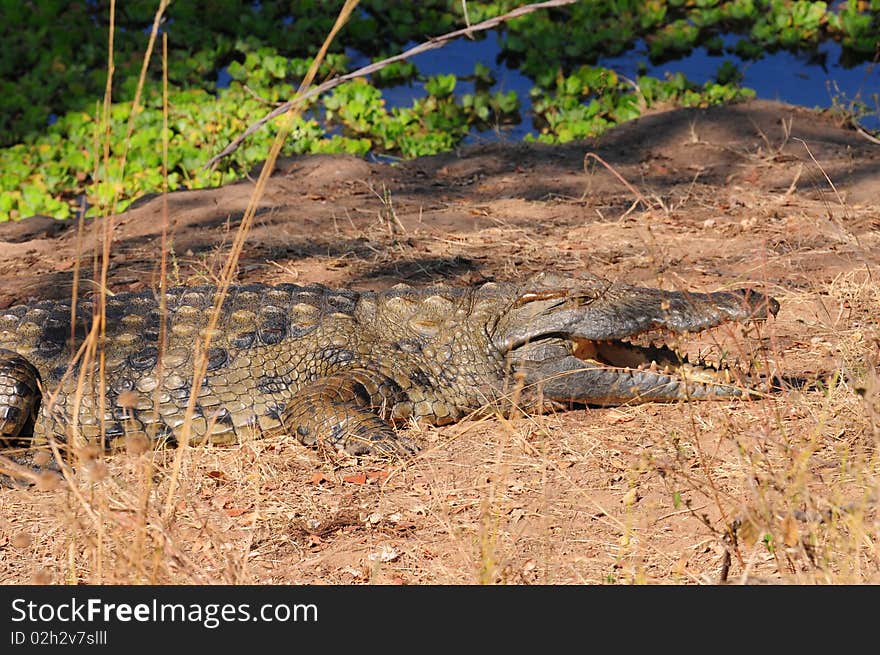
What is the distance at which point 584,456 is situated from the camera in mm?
4410

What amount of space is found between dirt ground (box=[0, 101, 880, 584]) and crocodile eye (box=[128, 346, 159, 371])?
19.5 inches

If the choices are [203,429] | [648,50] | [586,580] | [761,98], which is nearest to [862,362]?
[586,580]

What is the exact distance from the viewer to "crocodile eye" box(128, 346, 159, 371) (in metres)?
5.11

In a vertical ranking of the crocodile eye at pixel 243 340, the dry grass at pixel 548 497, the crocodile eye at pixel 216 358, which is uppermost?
the crocodile eye at pixel 243 340

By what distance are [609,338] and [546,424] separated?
51 centimetres

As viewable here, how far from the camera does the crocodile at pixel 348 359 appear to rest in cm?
491

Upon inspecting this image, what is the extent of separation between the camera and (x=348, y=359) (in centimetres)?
520

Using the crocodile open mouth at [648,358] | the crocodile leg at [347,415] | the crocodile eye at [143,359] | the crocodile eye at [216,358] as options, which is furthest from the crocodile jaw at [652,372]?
the crocodile eye at [143,359]

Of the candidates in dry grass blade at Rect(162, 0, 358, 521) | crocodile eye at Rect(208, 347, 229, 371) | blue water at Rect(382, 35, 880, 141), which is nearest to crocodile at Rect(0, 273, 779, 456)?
crocodile eye at Rect(208, 347, 229, 371)

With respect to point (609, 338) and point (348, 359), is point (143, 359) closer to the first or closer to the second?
point (348, 359)

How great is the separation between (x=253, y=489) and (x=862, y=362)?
9.09 feet

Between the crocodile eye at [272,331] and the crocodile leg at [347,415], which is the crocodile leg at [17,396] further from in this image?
the crocodile leg at [347,415]

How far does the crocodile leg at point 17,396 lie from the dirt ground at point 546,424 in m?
0.54

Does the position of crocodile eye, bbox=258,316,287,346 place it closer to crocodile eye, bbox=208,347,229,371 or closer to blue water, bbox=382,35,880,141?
crocodile eye, bbox=208,347,229,371
